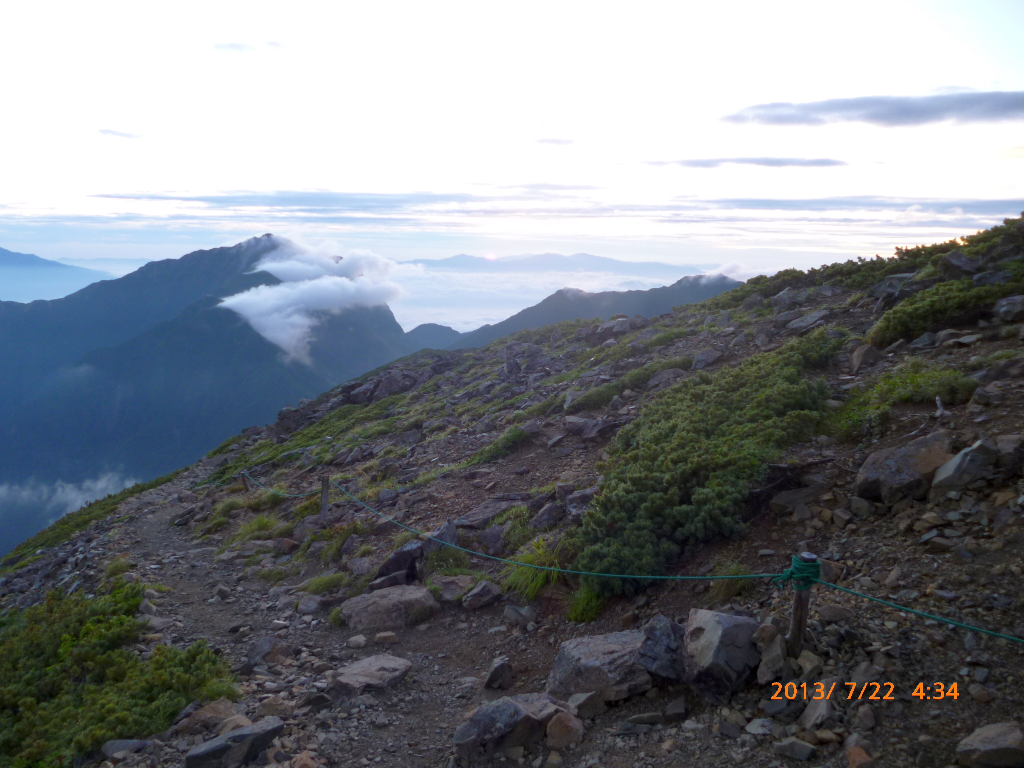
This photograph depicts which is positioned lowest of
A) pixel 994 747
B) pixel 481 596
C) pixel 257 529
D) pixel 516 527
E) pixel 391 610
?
pixel 257 529

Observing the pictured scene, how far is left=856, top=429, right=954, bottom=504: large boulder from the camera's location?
6.42 metres

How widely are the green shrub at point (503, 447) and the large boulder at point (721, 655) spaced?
9.02 metres

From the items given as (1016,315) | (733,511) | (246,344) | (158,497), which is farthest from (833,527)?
(246,344)

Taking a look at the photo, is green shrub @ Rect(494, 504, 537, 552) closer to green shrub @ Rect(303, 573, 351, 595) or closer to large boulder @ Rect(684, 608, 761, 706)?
green shrub @ Rect(303, 573, 351, 595)

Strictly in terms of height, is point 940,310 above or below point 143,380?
above

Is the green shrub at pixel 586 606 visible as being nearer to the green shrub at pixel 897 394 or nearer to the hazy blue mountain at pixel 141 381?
the green shrub at pixel 897 394

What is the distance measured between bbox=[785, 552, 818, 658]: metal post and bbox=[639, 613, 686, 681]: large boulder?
35.9 inches

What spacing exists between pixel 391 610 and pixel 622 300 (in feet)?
127

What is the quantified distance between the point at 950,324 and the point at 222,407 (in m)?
99.2

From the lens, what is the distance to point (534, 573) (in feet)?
27.1

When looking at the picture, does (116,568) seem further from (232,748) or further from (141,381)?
(141,381)

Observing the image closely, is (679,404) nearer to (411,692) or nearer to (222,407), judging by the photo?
(411,692)

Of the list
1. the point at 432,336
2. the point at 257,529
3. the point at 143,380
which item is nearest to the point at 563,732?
the point at 257,529

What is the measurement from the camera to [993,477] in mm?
5977
